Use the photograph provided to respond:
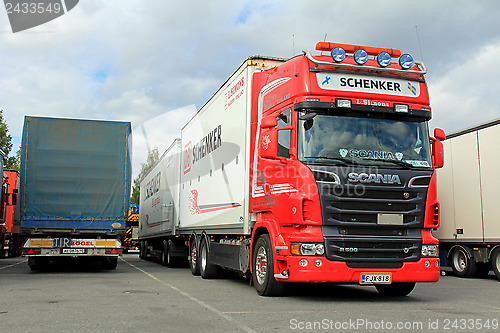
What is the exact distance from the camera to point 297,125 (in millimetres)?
8359

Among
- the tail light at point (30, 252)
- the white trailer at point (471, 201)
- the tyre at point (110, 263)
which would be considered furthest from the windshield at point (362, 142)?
the tyre at point (110, 263)

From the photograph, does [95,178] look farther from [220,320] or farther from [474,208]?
[474,208]

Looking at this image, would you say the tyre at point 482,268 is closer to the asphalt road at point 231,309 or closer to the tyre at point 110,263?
the asphalt road at point 231,309

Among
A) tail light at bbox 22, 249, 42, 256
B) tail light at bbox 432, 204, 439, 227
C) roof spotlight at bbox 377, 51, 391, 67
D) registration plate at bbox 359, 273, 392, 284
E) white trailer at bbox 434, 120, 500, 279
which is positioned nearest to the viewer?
registration plate at bbox 359, 273, 392, 284

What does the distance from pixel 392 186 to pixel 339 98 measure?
1.58 meters

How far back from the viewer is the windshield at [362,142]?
8.14 meters

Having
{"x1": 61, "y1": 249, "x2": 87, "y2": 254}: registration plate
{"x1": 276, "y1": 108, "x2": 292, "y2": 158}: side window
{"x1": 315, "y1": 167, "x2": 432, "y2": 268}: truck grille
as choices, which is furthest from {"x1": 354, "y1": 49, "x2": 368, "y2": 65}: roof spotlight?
{"x1": 61, "y1": 249, "x2": 87, "y2": 254}: registration plate

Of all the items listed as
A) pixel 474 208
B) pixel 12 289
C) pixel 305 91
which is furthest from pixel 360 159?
Answer: pixel 474 208

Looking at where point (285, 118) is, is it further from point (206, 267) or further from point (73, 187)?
point (73, 187)

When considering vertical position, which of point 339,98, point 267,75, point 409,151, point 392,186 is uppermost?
point 267,75

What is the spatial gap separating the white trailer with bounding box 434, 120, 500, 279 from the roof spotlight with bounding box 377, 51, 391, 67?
6448mm

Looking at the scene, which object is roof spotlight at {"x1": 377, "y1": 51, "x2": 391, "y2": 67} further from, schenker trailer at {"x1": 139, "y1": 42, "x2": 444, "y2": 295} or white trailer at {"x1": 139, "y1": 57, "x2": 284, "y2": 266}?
white trailer at {"x1": 139, "y1": 57, "x2": 284, "y2": 266}

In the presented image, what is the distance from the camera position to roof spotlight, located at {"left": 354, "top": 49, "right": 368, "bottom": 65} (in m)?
8.72

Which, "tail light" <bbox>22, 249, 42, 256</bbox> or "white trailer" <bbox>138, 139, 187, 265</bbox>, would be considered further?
"white trailer" <bbox>138, 139, 187, 265</bbox>
